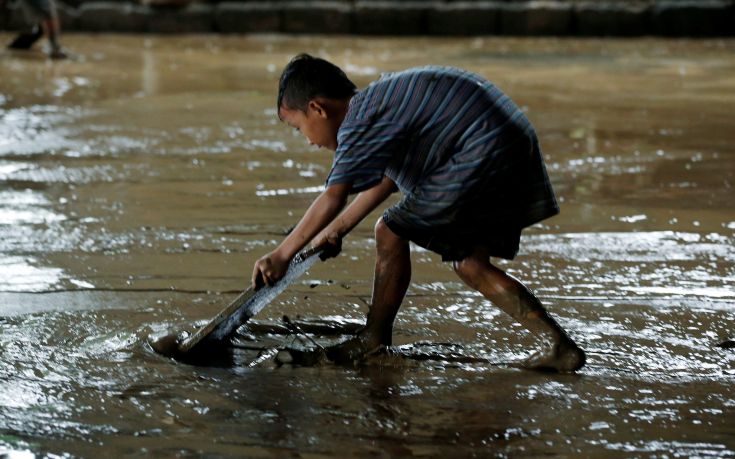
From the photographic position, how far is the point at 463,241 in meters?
3.65

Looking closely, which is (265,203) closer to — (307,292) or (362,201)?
(307,292)

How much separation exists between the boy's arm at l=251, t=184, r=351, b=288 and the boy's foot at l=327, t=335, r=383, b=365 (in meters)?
0.42

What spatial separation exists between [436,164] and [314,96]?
42cm

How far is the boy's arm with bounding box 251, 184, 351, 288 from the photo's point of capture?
3.41 metres

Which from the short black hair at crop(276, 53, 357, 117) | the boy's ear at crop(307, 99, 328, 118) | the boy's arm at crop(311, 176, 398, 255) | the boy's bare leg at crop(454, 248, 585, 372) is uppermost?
the short black hair at crop(276, 53, 357, 117)

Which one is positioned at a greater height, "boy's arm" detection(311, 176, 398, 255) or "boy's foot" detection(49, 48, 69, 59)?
"boy's arm" detection(311, 176, 398, 255)

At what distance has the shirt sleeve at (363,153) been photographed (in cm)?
339

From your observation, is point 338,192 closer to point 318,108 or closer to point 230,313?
point 318,108

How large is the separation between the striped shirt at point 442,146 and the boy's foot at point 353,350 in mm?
489

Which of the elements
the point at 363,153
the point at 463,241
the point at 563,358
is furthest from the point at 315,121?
the point at 563,358

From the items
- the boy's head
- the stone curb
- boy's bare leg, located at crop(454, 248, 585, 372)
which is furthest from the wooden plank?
the stone curb

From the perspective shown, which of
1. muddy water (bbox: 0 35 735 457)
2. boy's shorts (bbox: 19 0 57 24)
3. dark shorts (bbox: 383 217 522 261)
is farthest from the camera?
boy's shorts (bbox: 19 0 57 24)

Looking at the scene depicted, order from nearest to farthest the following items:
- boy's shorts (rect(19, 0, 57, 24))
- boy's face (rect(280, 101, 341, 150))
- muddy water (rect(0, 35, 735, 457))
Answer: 1. muddy water (rect(0, 35, 735, 457))
2. boy's face (rect(280, 101, 341, 150))
3. boy's shorts (rect(19, 0, 57, 24))

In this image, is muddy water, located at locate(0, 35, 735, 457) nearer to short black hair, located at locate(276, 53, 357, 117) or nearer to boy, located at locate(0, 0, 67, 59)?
short black hair, located at locate(276, 53, 357, 117)
